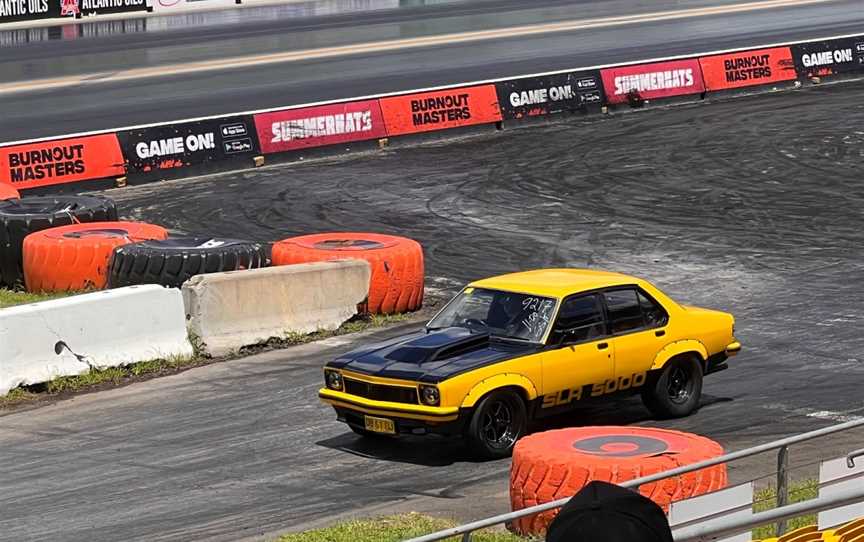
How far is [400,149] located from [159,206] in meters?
6.26

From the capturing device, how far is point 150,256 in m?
18.1

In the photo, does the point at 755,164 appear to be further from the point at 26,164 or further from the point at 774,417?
the point at 774,417

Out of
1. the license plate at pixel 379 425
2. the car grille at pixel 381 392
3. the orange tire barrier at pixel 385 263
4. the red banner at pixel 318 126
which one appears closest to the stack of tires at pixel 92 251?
the orange tire barrier at pixel 385 263

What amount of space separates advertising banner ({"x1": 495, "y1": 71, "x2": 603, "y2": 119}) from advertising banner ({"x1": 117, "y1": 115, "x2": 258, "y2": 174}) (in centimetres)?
592

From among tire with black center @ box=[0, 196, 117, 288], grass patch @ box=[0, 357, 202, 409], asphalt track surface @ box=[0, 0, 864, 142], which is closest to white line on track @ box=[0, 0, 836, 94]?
asphalt track surface @ box=[0, 0, 864, 142]

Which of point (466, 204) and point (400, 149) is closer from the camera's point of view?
point (466, 204)

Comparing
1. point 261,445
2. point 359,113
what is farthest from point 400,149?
point 261,445

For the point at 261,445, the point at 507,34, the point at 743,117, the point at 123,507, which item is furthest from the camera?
the point at 507,34

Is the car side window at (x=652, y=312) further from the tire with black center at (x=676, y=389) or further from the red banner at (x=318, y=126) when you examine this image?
the red banner at (x=318, y=126)

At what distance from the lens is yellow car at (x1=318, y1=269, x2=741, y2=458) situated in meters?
12.8

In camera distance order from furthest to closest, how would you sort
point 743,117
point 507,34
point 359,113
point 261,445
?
point 507,34
point 743,117
point 359,113
point 261,445

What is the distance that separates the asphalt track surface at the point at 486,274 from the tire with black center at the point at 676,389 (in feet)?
0.44

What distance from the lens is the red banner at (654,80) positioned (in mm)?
34000

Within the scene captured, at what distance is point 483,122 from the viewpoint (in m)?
31.8
